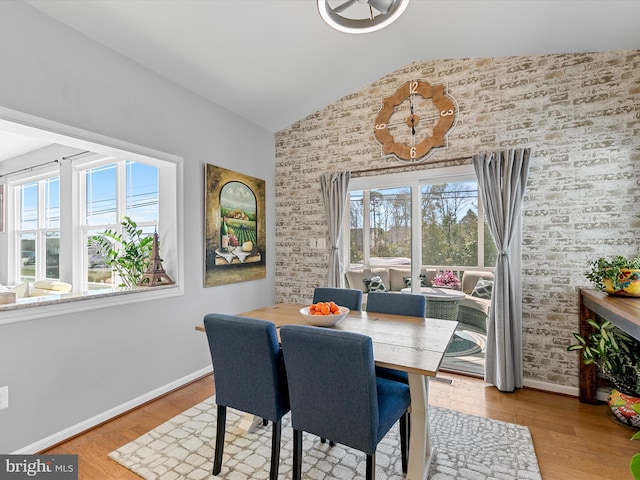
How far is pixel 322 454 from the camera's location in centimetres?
209

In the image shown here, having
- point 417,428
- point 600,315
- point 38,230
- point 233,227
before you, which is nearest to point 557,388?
point 600,315

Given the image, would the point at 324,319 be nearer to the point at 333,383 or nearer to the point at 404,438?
the point at 333,383

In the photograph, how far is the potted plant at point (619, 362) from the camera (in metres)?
2.35

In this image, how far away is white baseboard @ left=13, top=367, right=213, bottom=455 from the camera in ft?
6.98

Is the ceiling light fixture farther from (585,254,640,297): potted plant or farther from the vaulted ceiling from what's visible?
(585,254,640,297): potted plant

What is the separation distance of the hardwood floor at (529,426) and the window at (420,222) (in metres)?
1.24

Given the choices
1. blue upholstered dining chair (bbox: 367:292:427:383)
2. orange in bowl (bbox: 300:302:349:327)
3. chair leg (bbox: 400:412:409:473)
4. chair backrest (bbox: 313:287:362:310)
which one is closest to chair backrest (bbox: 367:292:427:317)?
blue upholstered dining chair (bbox: 367:292:427:383)

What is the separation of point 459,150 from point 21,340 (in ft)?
12.7

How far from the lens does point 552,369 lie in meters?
2.96

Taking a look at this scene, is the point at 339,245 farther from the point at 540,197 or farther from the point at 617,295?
the point at 617,295

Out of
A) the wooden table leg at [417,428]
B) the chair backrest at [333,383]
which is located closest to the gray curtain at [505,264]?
the wooden table leg at [417,428]

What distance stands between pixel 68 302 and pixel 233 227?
5.68 feet

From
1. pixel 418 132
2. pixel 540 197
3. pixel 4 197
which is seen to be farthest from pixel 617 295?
pixel 4 197

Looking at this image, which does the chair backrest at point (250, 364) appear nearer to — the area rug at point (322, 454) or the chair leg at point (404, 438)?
the area rug at point (322, 454)
